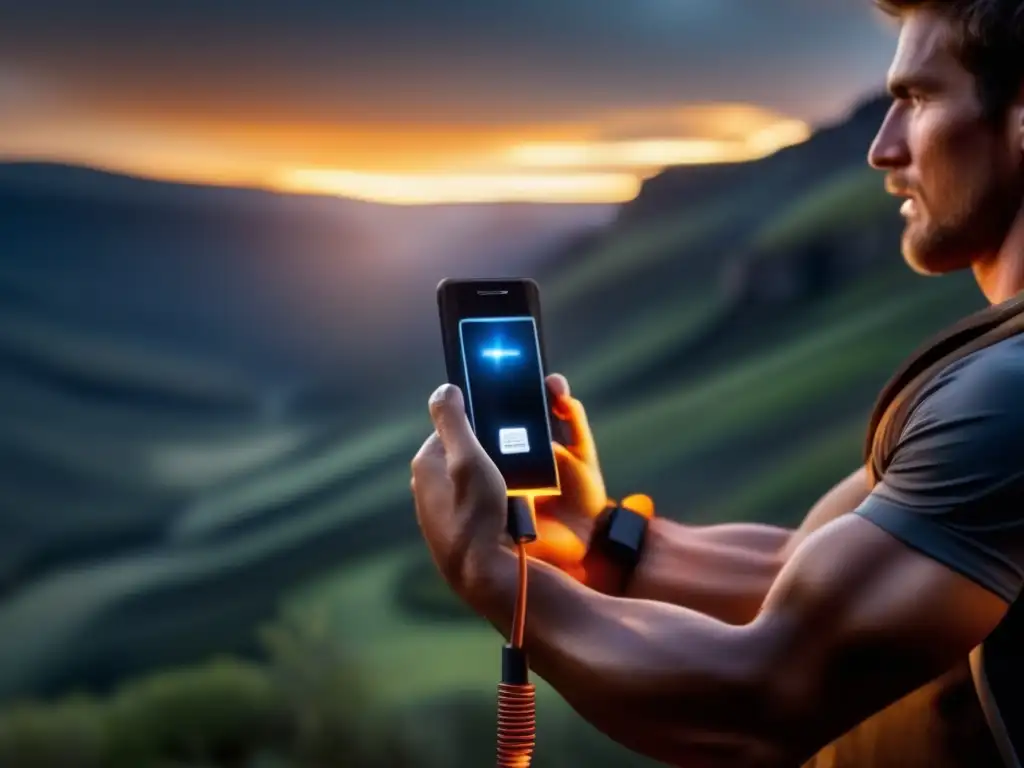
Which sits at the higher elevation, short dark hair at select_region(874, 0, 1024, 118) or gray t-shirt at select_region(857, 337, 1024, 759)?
short dark hair at select_region(874, 0, 1024, 118)

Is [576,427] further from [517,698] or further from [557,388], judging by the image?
[517,698]

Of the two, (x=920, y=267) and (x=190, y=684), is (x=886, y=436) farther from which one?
(x=190, y=684)

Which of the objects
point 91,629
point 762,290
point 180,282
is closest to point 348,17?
point 180,282

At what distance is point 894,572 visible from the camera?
827 mm

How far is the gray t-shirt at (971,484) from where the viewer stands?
82 centimetres

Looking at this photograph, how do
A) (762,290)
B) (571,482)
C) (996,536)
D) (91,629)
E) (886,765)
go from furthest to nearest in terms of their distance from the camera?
(762,290) < (91,629) < (571,482) < (886,765) < (996,536)

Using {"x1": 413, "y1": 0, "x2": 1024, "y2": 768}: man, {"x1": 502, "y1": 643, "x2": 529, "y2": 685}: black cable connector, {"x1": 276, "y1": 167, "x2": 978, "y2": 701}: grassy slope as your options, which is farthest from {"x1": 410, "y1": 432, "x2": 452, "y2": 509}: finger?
{"x1": 276, "y1": 167, "x2": 978, "y2": 701}: grassy slope

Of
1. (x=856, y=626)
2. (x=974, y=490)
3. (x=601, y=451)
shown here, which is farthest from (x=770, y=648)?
(x=601, y=451)

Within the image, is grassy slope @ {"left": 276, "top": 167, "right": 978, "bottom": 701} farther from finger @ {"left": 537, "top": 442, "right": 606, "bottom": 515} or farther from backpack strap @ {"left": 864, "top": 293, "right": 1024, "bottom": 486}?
backpack strap @ {"left": 864, "top": 293, "right": 1024, "bottom": 486}

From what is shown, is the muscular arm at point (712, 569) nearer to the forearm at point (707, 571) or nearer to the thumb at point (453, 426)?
the forearm at point (707, 571)

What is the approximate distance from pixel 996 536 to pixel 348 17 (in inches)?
35.5

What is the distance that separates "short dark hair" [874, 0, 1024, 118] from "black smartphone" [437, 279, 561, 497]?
0.36 meters

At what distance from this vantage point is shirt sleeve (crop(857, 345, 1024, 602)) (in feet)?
2.70

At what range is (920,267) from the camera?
40.2 inches
